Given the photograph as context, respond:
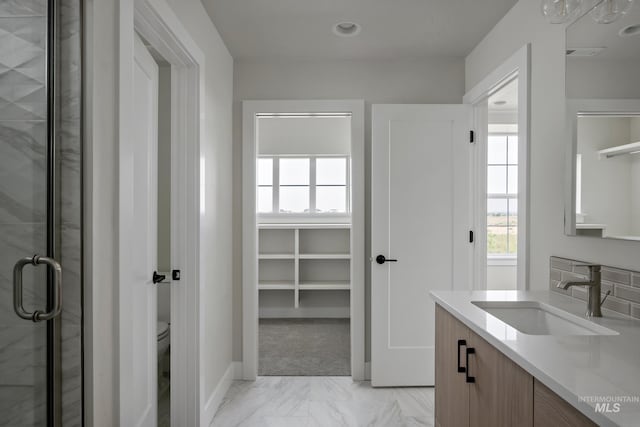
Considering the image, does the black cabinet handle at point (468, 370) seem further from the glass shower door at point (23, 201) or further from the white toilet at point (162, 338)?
the white toilet at point (162, 338)

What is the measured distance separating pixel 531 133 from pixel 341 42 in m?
1.42

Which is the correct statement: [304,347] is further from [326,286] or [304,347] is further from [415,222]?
[415,222]

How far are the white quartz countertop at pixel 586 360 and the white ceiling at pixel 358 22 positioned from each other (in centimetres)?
181

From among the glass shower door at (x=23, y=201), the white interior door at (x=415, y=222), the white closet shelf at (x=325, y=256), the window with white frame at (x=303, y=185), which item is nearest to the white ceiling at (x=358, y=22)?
the white interior door at (x=415, y=222)

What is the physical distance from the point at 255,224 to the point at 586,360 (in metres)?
2.39

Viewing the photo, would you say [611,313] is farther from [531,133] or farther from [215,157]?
[215,157]

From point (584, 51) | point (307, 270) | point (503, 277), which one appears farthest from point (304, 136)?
point (584, 51)

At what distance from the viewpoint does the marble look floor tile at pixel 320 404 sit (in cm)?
238

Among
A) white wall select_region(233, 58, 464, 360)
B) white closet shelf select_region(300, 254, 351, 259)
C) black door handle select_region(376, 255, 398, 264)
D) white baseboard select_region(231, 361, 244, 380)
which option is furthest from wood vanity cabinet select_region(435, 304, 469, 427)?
white closet shelf select_region(300, 254, 351, 259)

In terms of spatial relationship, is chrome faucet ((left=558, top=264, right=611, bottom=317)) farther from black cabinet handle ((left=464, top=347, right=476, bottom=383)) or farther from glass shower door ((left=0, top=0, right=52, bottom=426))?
glass shower door ((left=0, top=0, right=52, bottom=426))

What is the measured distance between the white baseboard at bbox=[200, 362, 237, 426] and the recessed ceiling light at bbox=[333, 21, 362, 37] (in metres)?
2.51

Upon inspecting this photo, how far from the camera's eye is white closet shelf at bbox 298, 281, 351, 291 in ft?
14.7

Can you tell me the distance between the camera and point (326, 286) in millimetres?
4496

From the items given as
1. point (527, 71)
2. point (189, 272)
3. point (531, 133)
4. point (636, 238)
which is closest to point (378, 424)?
point (189, 272)
